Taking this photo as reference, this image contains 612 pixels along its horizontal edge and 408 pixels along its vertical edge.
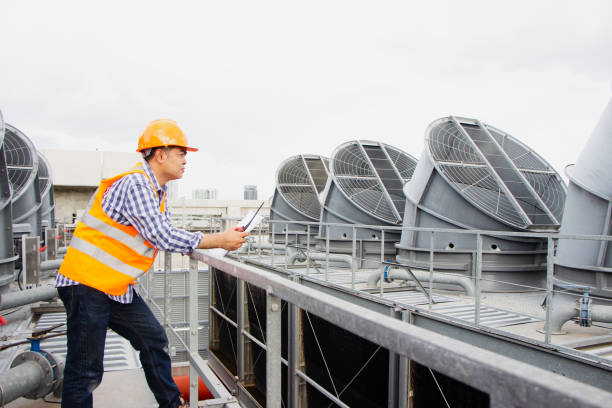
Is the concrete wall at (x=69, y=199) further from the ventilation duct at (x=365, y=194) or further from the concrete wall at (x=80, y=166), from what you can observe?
the ventilation duct at (x=365, y=194)

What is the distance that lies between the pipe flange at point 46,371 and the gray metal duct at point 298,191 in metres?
17.0

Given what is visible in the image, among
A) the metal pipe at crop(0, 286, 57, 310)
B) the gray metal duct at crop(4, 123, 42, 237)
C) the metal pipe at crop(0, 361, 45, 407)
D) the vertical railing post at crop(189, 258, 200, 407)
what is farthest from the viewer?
the gray metal duct at crop(4, 123, 42, 237)

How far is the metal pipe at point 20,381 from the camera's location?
3.41m

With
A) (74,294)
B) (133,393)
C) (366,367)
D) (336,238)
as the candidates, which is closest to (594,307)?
(366,367)

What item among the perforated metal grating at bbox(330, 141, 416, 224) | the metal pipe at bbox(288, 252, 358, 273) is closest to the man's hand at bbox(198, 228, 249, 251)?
the metal pipe at bbox(288, 252, 358, 273)

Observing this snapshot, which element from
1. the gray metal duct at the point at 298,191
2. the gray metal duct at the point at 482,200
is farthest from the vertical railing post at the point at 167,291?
the gray metal duct at the point at 298,191

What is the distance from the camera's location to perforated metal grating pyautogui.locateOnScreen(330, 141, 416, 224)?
1612cm

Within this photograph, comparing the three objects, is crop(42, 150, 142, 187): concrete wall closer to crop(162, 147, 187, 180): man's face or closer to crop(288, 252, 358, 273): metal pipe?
crop(288, 252, 358, 273): metal pipe

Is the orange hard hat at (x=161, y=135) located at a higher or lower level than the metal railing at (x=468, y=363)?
higher

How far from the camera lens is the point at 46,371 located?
12.5 ft

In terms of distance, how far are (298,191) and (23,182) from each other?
1106cm

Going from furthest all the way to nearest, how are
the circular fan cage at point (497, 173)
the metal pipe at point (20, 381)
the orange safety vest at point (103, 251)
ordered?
1. the circular fan cage at point (497, 173)
2. the metal pipe at point (20, 381)
3. the orange safety vest at point (103, 251)

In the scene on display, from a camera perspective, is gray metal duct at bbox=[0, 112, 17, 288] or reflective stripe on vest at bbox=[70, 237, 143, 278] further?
gray metal duct at bbox=[0, 112, 17, 288]

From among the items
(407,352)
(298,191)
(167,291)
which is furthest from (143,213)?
(298,191)
